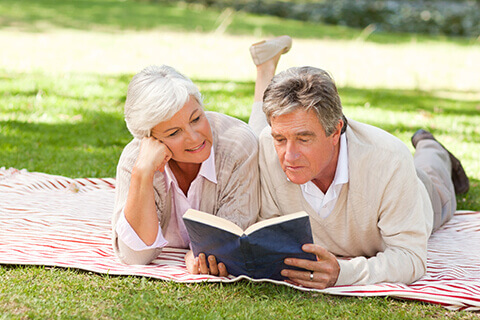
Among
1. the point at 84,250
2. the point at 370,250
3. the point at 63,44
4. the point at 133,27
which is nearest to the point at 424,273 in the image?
the point at 370,250

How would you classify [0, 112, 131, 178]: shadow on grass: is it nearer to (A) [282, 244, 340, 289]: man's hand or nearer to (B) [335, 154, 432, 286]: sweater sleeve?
(A) [282, 244, 340, 289]: man's hand

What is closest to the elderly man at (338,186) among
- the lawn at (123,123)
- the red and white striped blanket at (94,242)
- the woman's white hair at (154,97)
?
the red and white striped blanket at (94,242)

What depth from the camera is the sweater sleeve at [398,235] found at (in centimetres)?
362

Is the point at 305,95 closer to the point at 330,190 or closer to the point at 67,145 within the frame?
the point at 330,190

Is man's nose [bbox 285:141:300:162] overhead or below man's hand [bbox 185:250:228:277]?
overhead

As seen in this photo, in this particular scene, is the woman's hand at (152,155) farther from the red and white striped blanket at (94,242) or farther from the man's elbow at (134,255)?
the red and white striped blanket at (94,242)

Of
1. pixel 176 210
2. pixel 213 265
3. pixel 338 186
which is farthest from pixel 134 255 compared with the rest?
pixel 338 186

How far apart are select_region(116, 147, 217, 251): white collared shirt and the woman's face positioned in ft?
0.57

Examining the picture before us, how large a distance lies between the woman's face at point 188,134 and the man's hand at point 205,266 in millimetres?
571

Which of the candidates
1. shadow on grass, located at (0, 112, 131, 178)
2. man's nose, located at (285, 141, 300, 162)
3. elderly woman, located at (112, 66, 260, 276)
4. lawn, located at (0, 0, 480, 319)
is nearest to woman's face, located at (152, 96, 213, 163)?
elderly woman, located at (112, 66, 260, 276)

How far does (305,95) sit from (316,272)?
100cm

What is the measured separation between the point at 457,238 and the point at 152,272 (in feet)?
7.90

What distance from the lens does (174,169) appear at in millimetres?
3982

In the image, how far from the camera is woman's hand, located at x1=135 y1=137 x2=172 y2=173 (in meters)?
3.62
